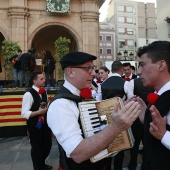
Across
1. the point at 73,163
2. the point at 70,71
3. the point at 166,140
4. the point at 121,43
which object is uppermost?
the point at 121,43

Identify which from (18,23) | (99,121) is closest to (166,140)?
(99,121)

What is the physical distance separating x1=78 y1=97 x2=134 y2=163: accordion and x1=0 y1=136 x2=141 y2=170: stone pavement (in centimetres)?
279

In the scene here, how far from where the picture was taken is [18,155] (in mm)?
5203

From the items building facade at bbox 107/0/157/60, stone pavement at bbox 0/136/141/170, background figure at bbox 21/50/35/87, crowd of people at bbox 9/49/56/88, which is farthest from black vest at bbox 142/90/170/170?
building facade at bbox 107/0/157/60

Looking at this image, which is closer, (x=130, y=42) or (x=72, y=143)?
(x=72, y=143)

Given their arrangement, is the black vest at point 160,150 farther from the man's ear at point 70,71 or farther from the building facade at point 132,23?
the building facade at point 132,23

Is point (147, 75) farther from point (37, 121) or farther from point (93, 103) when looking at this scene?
point (37, 121)

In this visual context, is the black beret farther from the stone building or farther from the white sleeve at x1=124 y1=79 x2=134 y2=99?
the stone building

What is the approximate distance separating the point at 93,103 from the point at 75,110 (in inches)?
7.6

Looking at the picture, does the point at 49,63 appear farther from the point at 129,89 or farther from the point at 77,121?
the point at 77,121

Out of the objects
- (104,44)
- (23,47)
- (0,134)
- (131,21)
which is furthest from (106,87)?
(131,21)

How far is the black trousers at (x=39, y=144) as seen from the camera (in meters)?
3.92

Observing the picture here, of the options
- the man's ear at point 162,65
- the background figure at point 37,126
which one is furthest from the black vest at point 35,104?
the man's ear at point 162,65

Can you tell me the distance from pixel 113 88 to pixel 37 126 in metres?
1.65
